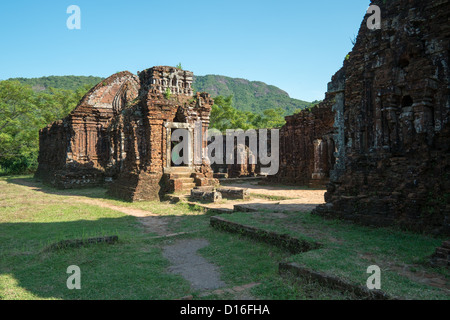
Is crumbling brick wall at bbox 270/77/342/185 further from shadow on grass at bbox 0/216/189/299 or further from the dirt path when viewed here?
shadow on grass at bbox 0/216/189/299

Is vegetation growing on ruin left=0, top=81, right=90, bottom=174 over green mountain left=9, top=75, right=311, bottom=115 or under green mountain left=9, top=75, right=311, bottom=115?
under

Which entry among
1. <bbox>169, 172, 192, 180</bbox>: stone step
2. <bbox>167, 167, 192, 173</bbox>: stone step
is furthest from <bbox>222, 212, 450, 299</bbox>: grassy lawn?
<bbox>167, 167, 192, 173</bbox>: stone step

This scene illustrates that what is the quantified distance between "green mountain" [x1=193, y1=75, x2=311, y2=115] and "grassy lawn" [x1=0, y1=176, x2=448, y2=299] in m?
95.7

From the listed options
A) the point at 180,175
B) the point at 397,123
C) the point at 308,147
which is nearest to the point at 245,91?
the point at 308,147

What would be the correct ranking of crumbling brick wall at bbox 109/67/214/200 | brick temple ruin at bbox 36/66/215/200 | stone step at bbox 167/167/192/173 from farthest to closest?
stone step at bbox 167/167/192/173 < brick temple ruin at bbox 36/66/215/200 < crumbling brick wall at bbox 109/67/214/200

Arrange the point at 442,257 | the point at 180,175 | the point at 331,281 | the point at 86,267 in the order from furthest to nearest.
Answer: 1. the point at 180,175
2. the point at 86,267
3. the point at 442,257
4. the point at 331,281

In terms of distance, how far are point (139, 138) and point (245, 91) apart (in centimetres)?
11099

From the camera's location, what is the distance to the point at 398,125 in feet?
22.0

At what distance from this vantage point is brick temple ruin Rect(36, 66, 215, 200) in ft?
43.6

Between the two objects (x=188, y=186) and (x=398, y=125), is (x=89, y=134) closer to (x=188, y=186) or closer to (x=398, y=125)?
(x=188, y=186)

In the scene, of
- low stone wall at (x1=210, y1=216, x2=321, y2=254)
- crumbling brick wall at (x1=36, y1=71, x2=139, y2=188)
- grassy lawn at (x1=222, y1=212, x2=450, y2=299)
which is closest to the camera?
grassy lawn at (x1=222, y1=212, x2=450, y2=299)

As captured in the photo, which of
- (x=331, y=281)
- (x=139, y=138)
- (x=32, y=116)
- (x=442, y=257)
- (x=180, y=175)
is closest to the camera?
(x=331, y=281)
